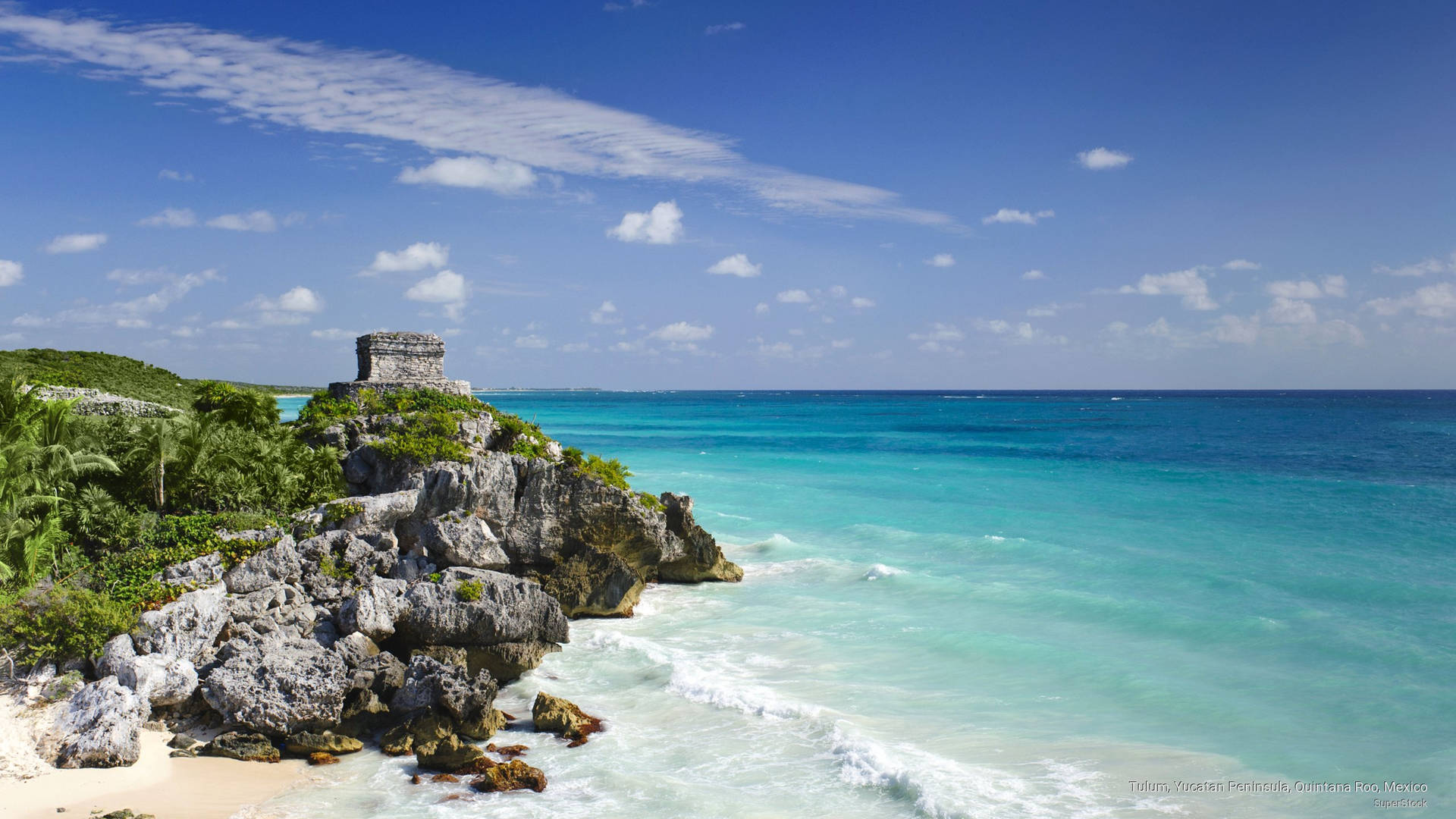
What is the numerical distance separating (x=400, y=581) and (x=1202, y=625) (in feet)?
45.4

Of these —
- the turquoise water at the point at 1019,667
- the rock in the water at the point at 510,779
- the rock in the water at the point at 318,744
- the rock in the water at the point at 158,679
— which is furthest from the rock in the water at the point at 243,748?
the rock in the water at the point at 510,779

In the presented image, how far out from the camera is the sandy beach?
8.34 meters

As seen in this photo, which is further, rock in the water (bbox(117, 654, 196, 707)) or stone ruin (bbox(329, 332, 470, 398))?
stone ruin (bbox(329, 332, 470, 398))

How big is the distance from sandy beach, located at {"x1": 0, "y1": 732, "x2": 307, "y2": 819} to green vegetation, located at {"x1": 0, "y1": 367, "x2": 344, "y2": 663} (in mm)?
2240

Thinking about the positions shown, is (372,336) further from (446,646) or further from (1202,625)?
(1202,625)

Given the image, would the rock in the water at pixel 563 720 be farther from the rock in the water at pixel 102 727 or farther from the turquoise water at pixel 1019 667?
the rock in the water at pixel 102 727

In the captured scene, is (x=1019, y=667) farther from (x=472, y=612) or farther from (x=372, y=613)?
(x=372, y=613)

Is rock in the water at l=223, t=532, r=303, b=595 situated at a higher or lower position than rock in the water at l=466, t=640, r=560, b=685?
higher

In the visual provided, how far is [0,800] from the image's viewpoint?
836cm

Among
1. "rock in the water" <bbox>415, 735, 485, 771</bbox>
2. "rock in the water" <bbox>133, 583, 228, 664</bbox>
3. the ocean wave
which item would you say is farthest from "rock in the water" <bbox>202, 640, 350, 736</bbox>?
the ocean wave

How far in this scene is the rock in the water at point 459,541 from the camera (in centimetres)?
1482

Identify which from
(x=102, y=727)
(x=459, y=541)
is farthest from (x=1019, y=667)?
(x=102, y=727)

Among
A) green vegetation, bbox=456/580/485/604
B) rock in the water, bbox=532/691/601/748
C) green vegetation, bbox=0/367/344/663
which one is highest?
green vegetation, bbox=0/367/344/663

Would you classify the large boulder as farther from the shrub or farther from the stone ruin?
the stone ruin
